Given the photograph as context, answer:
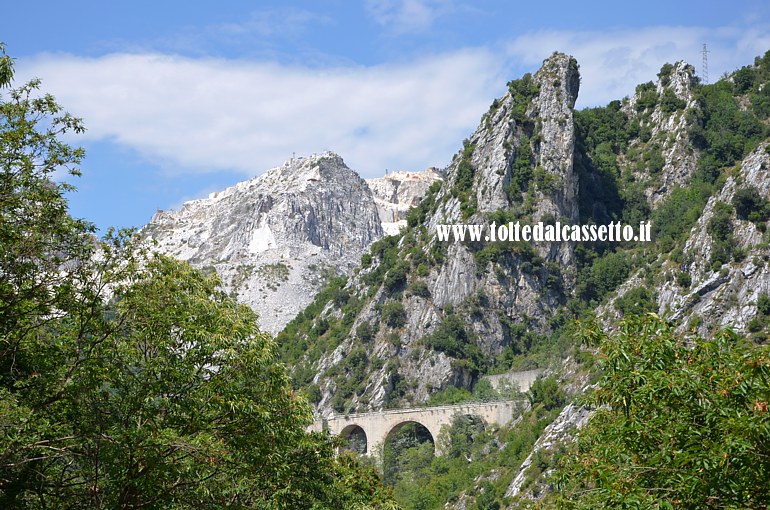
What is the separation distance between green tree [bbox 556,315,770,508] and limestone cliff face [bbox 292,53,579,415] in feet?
273

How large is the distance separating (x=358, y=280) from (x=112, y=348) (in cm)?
10029

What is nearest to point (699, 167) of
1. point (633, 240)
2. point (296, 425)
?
point (633, 240)

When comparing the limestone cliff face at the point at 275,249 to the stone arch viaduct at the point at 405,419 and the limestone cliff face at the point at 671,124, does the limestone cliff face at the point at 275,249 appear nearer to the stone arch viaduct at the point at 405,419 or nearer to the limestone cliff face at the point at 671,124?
the stone arch viaduct at the point at 405,419

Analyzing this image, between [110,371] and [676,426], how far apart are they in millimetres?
12028

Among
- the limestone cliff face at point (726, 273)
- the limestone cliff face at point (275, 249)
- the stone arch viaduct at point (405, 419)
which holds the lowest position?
the stone arch viaduct at point (405, 419)

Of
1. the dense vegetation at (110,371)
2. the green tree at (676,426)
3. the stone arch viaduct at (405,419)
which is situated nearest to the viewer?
the green tree at (676,426)

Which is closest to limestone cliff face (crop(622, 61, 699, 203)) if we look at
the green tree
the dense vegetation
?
the dense vegetation

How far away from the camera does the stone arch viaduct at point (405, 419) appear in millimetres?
87250

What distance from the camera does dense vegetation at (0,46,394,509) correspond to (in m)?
19.8

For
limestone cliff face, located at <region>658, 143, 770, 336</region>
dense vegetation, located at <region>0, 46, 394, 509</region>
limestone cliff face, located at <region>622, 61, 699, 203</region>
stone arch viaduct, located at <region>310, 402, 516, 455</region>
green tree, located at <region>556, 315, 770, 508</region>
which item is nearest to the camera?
green tree, located at <region>556, 315, 770, 508</region>

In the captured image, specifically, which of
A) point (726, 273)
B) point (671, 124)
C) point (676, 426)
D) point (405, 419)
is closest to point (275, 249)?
point (671, 124)

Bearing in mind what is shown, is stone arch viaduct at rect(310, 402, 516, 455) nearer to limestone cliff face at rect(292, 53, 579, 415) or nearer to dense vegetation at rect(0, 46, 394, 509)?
limestone cliff face at rect(292, 53, 579, 415)

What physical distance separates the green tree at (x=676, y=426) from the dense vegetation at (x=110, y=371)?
8.39m

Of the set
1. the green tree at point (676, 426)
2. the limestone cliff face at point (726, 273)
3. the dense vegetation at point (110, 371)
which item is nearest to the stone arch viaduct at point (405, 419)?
the limestone cliff face at point (726, 273)
